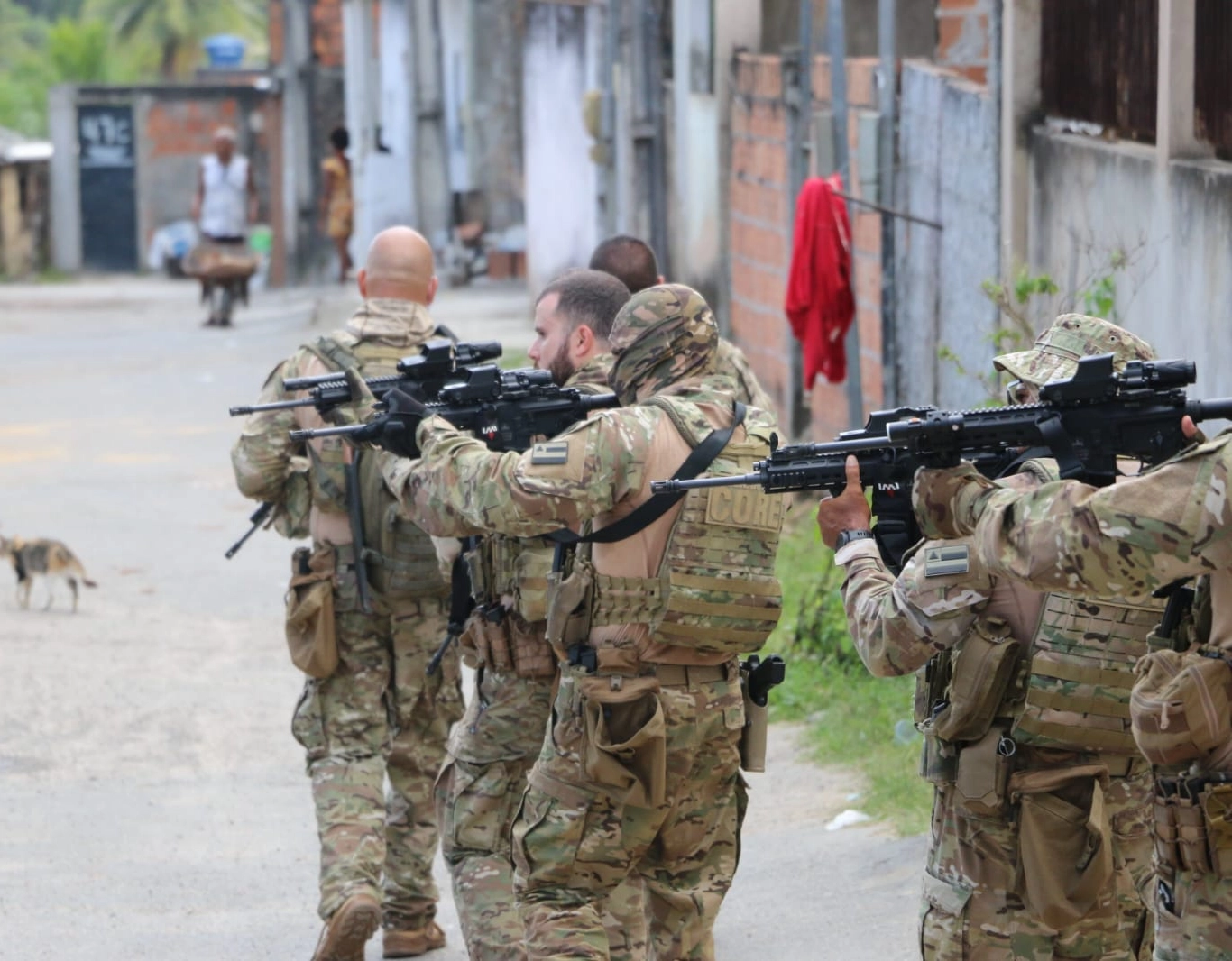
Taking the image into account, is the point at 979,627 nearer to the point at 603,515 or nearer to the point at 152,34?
the point at 603,515

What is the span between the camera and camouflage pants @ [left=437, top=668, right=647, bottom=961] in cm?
478

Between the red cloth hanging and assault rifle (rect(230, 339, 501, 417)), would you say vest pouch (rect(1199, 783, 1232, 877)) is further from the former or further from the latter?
the red cloth hanging

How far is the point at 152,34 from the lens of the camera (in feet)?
158

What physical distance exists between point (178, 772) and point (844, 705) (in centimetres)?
263

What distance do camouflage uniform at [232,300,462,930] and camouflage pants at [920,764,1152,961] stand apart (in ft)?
7.09

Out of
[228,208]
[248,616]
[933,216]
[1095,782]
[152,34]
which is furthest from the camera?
[152,34]

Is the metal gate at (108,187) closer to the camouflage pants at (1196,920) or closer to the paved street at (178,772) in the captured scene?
the paved street at (178,772)

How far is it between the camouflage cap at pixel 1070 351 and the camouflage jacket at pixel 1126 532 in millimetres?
603

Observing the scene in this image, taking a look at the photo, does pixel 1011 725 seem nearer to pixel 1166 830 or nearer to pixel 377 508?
pixel 1166 830

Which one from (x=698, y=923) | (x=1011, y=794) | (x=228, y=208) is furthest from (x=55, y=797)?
(x=228, y=208)

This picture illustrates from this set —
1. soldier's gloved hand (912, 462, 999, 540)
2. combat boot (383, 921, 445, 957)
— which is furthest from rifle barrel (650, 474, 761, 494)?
combat boot (383, 921, 445, 957)

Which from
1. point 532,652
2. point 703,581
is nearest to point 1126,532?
point 703,581

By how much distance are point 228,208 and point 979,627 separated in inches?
775

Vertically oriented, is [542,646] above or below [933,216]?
below
